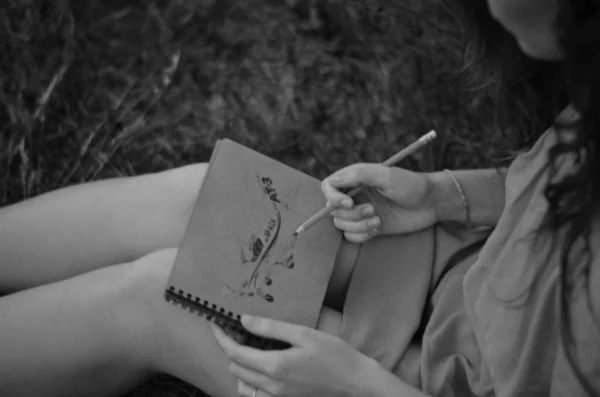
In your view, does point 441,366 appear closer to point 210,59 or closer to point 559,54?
point 559,54

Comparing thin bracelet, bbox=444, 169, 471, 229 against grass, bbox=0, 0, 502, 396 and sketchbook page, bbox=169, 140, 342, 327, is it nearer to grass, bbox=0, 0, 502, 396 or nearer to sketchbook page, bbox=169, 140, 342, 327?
sketchbook page, bbox=169, 140, 342, 327

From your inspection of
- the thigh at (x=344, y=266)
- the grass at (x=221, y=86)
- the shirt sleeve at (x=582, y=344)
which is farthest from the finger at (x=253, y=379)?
the grass at (x=221, y=86)

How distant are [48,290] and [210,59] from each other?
0.80m

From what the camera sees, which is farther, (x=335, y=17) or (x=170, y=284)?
(x=335, y=17)

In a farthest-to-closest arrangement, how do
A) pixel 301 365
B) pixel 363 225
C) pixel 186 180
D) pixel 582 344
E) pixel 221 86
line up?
pixel 221 86 < pixel 186 180 < pixel 363 225 < pixel 301 365 < pixel 582 344

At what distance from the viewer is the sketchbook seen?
97 centimetres

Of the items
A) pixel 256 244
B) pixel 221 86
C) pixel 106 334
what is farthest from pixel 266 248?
pixel 221 86

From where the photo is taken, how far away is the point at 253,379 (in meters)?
0.92

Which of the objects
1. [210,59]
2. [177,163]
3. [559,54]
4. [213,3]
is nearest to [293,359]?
[559,54]

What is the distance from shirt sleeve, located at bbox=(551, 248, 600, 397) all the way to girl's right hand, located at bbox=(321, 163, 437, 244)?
0.29 m

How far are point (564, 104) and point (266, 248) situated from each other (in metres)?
0.45

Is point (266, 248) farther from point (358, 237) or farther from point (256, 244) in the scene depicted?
point (358, 237)

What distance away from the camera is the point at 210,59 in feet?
5.49

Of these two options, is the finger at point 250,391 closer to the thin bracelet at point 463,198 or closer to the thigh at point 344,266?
the thigh at point 344,266
